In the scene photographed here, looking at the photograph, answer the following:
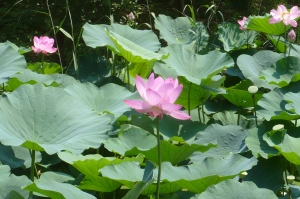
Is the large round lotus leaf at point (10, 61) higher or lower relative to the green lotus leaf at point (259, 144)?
higher

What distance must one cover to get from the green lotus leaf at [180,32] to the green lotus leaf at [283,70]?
0.54 metres

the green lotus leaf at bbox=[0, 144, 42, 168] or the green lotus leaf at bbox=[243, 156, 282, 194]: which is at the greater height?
the green lotus leaf at bbox=[0, 144, 42, 168]

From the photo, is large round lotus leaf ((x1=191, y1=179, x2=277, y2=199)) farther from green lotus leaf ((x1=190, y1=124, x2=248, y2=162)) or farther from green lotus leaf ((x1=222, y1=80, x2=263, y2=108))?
green lotus leaf ((x1=222, y1=80, x2=263, y2=108))

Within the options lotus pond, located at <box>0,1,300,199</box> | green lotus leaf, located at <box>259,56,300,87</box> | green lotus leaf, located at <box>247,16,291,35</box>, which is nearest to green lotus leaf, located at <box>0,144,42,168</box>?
lotus pond, located at <box>0,1,300,199</box>

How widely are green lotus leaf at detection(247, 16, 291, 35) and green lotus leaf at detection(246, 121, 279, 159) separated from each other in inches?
32.0

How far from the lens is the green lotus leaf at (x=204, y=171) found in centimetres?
133

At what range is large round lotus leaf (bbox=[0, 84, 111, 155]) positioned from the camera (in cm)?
144

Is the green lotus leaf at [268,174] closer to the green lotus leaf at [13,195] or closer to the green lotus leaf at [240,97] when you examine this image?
the green lotus leaf at [240,97]

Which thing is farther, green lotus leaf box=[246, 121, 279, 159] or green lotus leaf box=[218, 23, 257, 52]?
green lotus leaf box=[218, 23, 257, 52]

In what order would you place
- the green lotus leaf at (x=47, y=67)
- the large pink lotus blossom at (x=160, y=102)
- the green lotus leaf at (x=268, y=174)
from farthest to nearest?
1. the green lotus leaf at (x=47, y=67)
2. the green lotus leaf at (x=268, y=174)
3. the large pink lotus blossom at (x=160, y=102)

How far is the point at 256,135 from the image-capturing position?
1.77 metres

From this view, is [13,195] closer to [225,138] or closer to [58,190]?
[58,190]

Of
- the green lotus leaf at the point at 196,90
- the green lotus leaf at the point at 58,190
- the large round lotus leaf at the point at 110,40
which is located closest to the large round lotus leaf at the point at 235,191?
the green lotus leaf at the point at 58,190

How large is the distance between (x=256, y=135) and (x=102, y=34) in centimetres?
83
